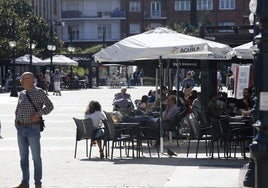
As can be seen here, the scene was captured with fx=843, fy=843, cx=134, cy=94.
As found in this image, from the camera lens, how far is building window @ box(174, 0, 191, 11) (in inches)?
4139

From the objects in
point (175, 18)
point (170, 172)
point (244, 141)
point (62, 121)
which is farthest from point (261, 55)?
point (175, 18)

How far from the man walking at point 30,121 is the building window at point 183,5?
9309 centimetres

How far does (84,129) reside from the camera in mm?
17719

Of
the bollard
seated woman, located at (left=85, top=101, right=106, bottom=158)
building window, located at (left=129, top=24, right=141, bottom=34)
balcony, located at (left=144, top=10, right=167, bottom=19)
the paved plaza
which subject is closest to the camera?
the bollard

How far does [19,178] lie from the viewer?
46.9ft

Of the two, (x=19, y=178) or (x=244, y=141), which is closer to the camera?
(x=19, y=178)

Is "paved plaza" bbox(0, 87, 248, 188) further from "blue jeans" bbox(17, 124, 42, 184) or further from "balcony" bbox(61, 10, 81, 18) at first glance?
"balcony" bbox(61, 10, 81, 18)

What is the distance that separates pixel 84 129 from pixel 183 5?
88.9 meters

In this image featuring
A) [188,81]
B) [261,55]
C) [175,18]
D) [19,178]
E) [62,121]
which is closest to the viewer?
[261,55]

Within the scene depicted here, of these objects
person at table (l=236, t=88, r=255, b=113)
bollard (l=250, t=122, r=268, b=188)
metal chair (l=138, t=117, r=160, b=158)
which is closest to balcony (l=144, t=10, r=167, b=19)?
person at table (l=236, t=88, r=255, b=113)

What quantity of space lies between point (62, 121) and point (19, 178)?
15580mm

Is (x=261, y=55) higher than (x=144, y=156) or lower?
higher

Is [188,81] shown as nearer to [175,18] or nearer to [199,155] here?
[199,155]

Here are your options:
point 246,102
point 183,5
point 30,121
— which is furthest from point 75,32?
point 30,121
